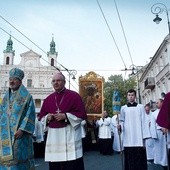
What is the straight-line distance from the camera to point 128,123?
5746mm

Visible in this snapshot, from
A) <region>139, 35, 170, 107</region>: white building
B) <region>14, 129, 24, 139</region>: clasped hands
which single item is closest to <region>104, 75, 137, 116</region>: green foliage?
<region>139, 35, 170, 107</region>: white building

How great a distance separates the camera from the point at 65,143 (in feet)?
12.5

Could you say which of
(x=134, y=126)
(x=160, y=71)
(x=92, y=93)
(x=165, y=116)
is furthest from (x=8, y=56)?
(x=165, y=116)

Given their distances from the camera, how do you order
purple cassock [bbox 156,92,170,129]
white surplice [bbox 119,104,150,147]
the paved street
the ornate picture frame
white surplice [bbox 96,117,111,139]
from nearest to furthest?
purple cassock [bbox 156,92,170,129]
white surplice [bbox 119,104,150,147]
the paved street
white surplice [bbox 96,117,111,139]
the ornate picture frame

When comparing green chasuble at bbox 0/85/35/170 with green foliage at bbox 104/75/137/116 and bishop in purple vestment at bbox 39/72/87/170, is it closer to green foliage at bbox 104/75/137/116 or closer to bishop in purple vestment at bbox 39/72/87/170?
bishop in purple vestment at bbox 39/72/87/170

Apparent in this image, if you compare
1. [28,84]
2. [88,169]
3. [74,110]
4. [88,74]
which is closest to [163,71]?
[88,74]

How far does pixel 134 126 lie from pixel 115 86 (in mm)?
40576

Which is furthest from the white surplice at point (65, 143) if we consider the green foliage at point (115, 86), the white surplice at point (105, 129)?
the green foliage at point (115, 86)

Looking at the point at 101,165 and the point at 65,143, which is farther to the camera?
the point at 101,165

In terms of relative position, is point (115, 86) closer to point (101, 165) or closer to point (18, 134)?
point (101, 165)

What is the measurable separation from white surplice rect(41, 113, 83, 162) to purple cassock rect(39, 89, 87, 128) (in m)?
0.09

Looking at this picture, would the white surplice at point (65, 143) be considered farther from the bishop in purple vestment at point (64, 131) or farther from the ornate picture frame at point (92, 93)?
the ornate picture frame at point (92, 93)

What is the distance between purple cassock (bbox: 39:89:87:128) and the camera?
395 cm

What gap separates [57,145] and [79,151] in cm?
35
